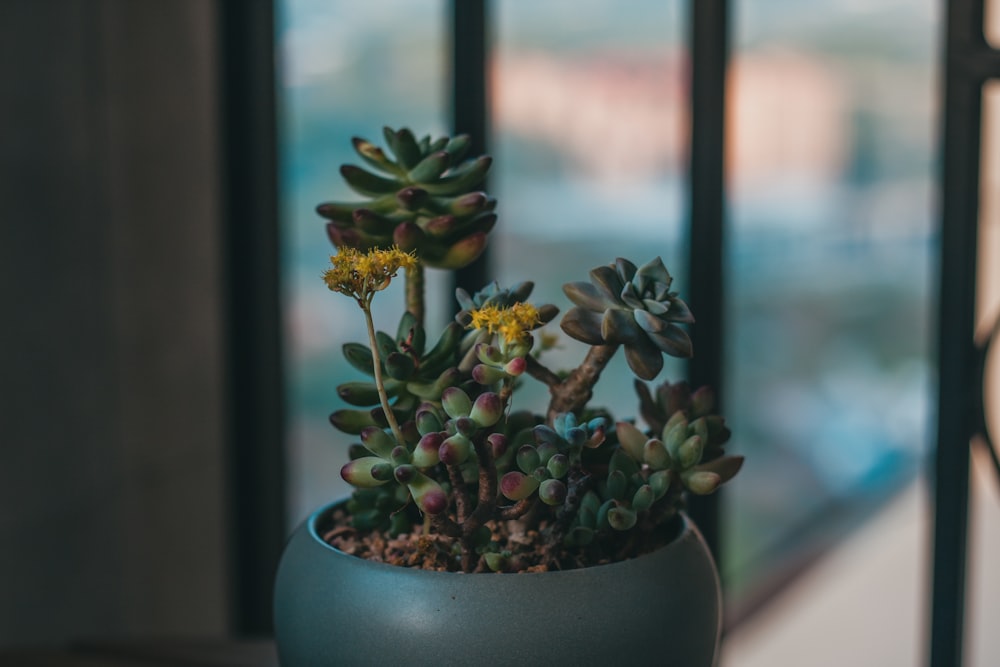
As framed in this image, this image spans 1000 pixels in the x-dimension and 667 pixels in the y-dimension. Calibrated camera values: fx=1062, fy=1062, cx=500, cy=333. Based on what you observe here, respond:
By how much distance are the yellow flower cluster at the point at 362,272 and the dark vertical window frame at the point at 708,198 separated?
0.48 m

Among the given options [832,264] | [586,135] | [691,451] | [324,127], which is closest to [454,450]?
[691,451]

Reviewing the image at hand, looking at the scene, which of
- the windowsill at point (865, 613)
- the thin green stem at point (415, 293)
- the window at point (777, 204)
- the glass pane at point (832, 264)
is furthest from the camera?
the glass pane at point (832, 264)

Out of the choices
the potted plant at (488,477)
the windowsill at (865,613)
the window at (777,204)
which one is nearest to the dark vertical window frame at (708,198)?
the potted plant at (488,477)

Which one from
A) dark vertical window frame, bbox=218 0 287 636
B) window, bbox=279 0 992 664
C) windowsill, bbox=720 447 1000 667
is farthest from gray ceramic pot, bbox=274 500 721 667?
windowsill, bbox=720 447 1000 667

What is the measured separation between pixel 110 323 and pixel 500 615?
3.25ft

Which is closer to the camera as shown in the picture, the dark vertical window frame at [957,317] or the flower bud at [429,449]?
the flower bud at [429,449]

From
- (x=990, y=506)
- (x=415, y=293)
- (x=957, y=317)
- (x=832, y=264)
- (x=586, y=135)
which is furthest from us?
(x=832, y=264)

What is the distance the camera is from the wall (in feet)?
3.82

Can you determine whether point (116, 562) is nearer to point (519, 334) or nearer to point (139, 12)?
point (139, 12)

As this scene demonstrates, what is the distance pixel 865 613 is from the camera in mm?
Answer: 3727

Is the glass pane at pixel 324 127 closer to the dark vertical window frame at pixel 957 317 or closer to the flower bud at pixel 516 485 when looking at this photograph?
the flower bud at pixel 516 485

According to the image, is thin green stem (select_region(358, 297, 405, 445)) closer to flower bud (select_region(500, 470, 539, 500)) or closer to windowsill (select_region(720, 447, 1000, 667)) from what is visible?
flower bud (select_region(500, 470, 539, 500))

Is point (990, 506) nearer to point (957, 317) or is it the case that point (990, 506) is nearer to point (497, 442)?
point (957, 317)

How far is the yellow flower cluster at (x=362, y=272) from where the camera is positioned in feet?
1.53
